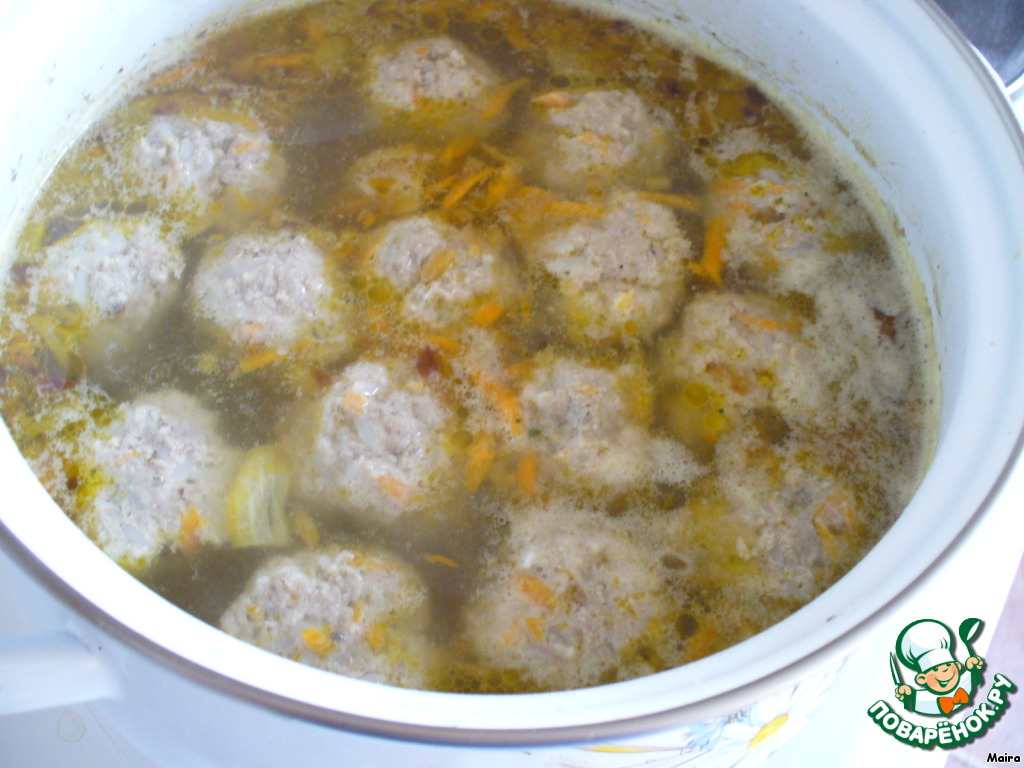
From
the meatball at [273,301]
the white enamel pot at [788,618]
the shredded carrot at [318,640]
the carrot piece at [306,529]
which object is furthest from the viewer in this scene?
the meatball at [273,301]

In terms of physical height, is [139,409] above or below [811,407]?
below

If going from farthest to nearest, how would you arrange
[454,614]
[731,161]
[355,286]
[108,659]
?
[731,161] < [355,286] < [454,614] < [108,659]

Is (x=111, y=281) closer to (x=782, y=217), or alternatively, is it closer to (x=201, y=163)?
(x=201, y=163)

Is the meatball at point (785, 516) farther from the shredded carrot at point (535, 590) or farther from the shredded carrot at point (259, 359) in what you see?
the shredded carrot at point (259, 359)

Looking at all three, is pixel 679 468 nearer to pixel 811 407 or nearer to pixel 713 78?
pixel 811 407

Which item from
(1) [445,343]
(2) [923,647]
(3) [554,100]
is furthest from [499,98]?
(2) [923,647]

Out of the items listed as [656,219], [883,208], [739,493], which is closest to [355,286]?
[656,219]

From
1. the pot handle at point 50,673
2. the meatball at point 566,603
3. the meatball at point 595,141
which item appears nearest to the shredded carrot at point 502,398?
the meatball at point 566,603

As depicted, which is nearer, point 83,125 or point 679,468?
point 679,468
